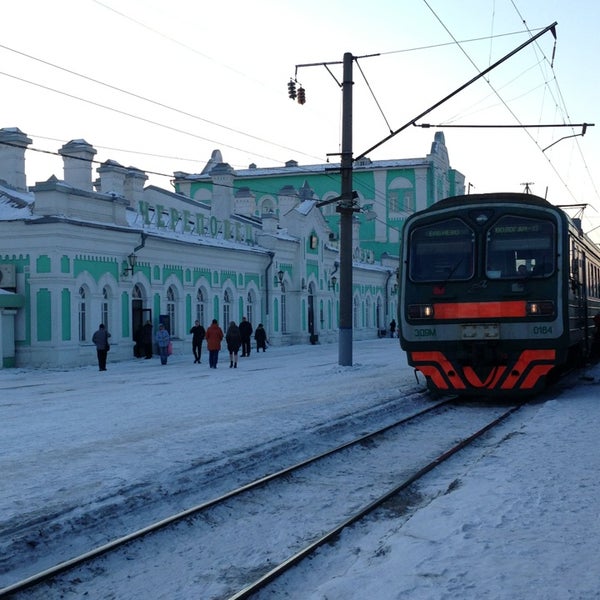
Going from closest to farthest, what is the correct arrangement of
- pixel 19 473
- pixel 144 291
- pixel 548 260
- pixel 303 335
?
1. pixel 19 473
2. pixel 548 260
3. pixel 144 291
4. pixel 303 335

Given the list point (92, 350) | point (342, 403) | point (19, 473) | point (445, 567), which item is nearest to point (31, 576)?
point (445, 567)

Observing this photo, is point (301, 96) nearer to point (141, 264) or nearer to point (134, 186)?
point (141, 264)

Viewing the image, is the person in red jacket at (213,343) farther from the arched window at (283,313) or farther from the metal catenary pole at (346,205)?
the arched window at (283,313)

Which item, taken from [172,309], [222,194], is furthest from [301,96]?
[222,194]

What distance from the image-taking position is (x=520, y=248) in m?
Answer: 15.6

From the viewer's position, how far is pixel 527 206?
51.3 feet

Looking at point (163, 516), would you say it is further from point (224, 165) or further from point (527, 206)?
point (224, 165)

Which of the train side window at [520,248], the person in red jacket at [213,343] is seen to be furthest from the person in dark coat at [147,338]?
the train side window at [520,248]

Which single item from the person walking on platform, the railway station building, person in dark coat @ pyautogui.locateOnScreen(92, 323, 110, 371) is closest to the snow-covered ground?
person in dark coat @ pyautogui.locateOnScreen(92, 323, 110, 371)

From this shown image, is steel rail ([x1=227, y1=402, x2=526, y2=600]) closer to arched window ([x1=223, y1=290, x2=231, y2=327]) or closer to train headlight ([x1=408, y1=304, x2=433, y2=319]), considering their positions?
train headlight ([x1=408, y1=304, x2=433, y2=319])

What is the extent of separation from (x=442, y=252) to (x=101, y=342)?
532 inches

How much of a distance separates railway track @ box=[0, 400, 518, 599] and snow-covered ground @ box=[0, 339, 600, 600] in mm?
278

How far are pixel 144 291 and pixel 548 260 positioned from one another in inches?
770

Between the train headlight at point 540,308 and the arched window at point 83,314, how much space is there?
56.8 feet
